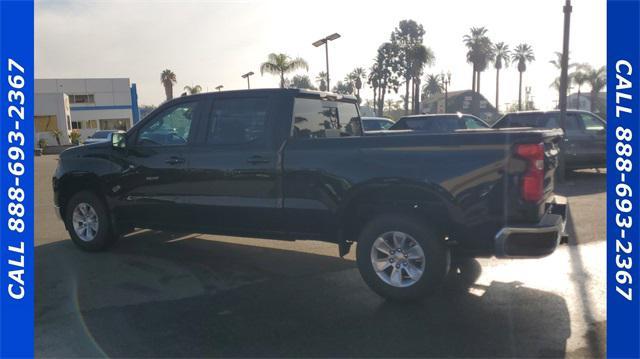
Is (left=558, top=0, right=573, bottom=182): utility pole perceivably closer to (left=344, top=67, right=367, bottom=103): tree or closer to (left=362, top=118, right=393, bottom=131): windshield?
(left=362, top=118, right=393, bottom=131): windshield

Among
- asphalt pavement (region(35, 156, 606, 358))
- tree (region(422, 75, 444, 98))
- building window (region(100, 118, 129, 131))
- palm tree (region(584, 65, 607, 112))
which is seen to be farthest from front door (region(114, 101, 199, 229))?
tree (region(422, 75, 444, 98))

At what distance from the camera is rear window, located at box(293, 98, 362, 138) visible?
5316 millimetres

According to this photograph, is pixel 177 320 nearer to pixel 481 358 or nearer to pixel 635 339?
pixel 481 358

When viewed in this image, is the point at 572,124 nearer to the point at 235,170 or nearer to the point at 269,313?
the point at 235,170

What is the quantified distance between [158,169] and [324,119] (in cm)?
202

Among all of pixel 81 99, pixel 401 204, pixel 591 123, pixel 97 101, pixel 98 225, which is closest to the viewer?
pixel 401 204

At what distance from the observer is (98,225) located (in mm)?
6449

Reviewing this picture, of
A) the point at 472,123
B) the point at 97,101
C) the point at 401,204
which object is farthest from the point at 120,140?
the point at 97,101

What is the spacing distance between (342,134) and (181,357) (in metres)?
3.26

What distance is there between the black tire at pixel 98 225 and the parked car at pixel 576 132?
30.8 ft

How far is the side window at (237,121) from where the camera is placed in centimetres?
530

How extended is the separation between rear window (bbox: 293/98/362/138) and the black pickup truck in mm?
18

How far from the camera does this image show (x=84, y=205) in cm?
654

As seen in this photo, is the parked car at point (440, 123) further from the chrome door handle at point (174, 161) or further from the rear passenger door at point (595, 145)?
the chrome door handle at point (174, 161)
